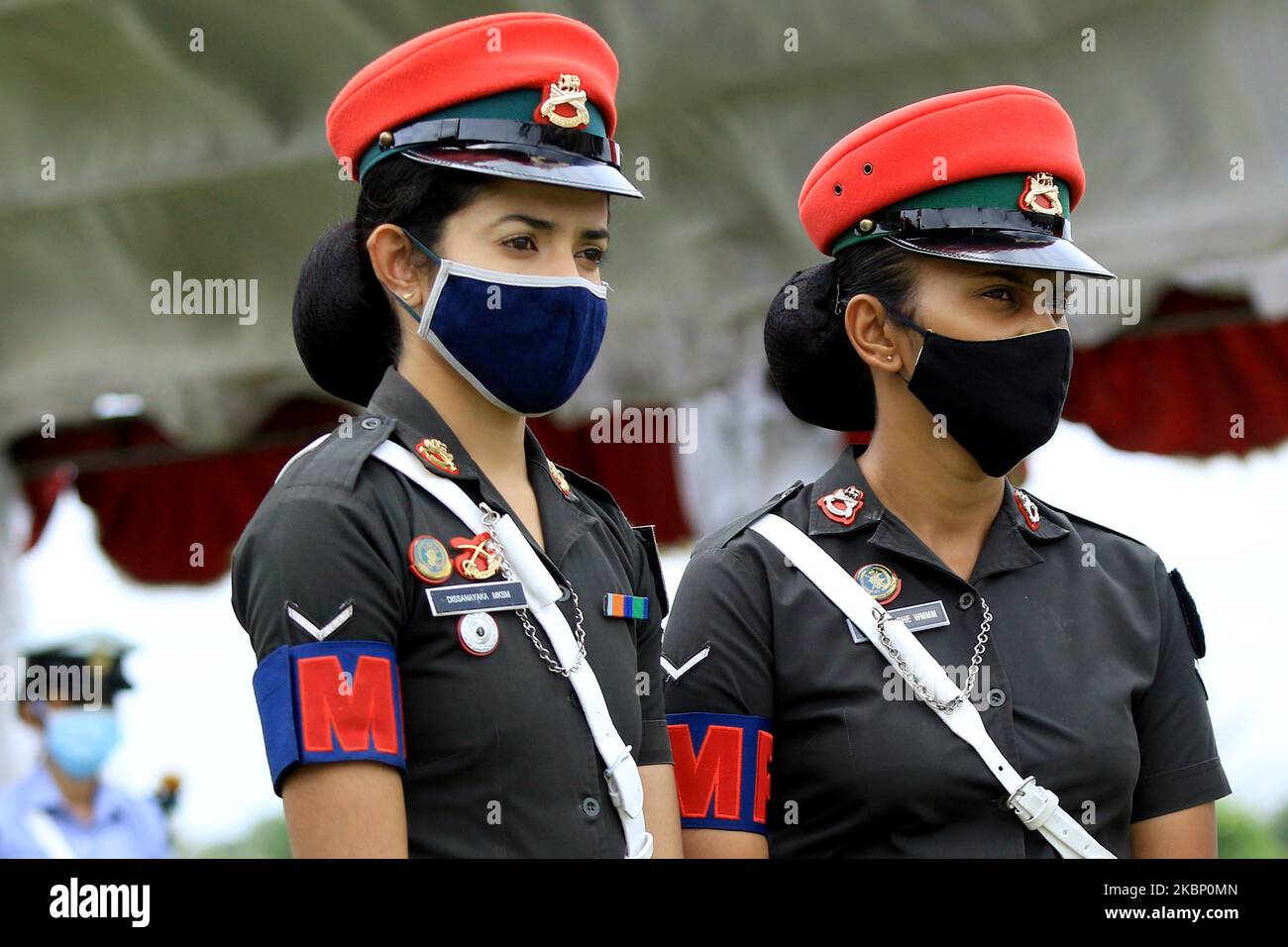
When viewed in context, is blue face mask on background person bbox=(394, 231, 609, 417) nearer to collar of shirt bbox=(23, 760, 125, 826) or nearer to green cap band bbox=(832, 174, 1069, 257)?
green cap band bbox=(832, 174, 1069, 257)

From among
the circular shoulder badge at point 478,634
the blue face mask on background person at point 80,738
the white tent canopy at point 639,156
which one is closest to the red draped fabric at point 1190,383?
the white tent canopy at point 639,156

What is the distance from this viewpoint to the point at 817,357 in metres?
2.47

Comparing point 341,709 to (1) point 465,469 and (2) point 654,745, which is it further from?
(2) point 654,745

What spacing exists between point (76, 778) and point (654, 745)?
156 inches

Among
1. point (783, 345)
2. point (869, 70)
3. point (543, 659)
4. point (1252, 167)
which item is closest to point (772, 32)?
point (869, 70)

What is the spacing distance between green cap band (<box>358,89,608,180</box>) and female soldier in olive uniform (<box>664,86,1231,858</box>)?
51cm

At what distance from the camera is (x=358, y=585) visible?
1.80 meters

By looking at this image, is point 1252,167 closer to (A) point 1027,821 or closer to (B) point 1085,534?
(B) point 1085,534

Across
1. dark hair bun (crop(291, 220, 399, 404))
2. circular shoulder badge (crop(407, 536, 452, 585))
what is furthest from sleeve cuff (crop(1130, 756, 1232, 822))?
dark hair bun (crop(291, 220, 399, 404))

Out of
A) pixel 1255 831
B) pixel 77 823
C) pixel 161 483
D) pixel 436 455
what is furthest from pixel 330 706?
pixel 161 483

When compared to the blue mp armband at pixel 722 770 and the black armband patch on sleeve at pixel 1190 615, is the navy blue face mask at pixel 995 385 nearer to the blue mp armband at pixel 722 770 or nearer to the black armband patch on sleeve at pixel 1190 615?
the black armband patch on sleeve at pixel 1190 615

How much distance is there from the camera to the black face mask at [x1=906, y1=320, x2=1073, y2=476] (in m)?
2.31

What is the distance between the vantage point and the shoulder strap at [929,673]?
2150mm

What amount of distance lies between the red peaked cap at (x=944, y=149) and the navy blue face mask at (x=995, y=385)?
209 mm
